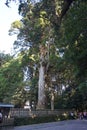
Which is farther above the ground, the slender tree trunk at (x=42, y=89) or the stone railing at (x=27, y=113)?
the slender tree trunk at (x=42, y=89)

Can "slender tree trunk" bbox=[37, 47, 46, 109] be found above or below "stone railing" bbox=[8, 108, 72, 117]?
above

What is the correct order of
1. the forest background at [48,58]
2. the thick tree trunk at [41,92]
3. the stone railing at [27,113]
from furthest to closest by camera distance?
the thick tree trunk at [41,92]
the stone railing at [27,113]
the forest background at [48,58]

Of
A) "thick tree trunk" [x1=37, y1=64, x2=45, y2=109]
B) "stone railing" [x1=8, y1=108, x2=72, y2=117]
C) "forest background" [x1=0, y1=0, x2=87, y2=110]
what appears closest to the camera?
"forest background" [x1=0, y1=0, x2=87, y2=110]

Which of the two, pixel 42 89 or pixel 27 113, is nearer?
pixel 27 113

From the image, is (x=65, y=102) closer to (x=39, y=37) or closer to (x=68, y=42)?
(x=39, y=37)

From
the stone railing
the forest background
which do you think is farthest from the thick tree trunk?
the stone railing

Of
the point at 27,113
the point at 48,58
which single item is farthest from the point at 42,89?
the point at 27,113

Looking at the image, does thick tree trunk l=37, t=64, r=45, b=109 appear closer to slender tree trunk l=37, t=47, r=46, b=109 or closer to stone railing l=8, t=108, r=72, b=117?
slender tree trunk l=37, t=47, r=46, b=109

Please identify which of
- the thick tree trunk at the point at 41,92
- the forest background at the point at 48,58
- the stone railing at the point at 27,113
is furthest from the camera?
the thick tree trunk at the point at 41,92

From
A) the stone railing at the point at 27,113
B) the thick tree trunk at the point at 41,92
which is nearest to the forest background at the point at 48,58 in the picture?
the thick tree trunk at the point at 41,92

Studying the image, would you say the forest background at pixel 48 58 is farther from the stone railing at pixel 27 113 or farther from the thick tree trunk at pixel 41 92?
the stone railing at pixel 27 113

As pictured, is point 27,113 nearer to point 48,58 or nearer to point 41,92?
point 41,92

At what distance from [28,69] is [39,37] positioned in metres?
14.8

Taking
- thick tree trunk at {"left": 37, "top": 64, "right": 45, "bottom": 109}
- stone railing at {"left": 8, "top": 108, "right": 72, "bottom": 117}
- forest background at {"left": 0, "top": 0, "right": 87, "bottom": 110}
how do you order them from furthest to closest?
thick tree trunk at {"left": 37, "top": 64, "right": 45, "bottom": 109}
stone railing at {"left": 8, "top": 108, "right": 72, "bottom": 117}
forest background at {"left": 0, "top": 0, "right": 87, "bottom": 110}
